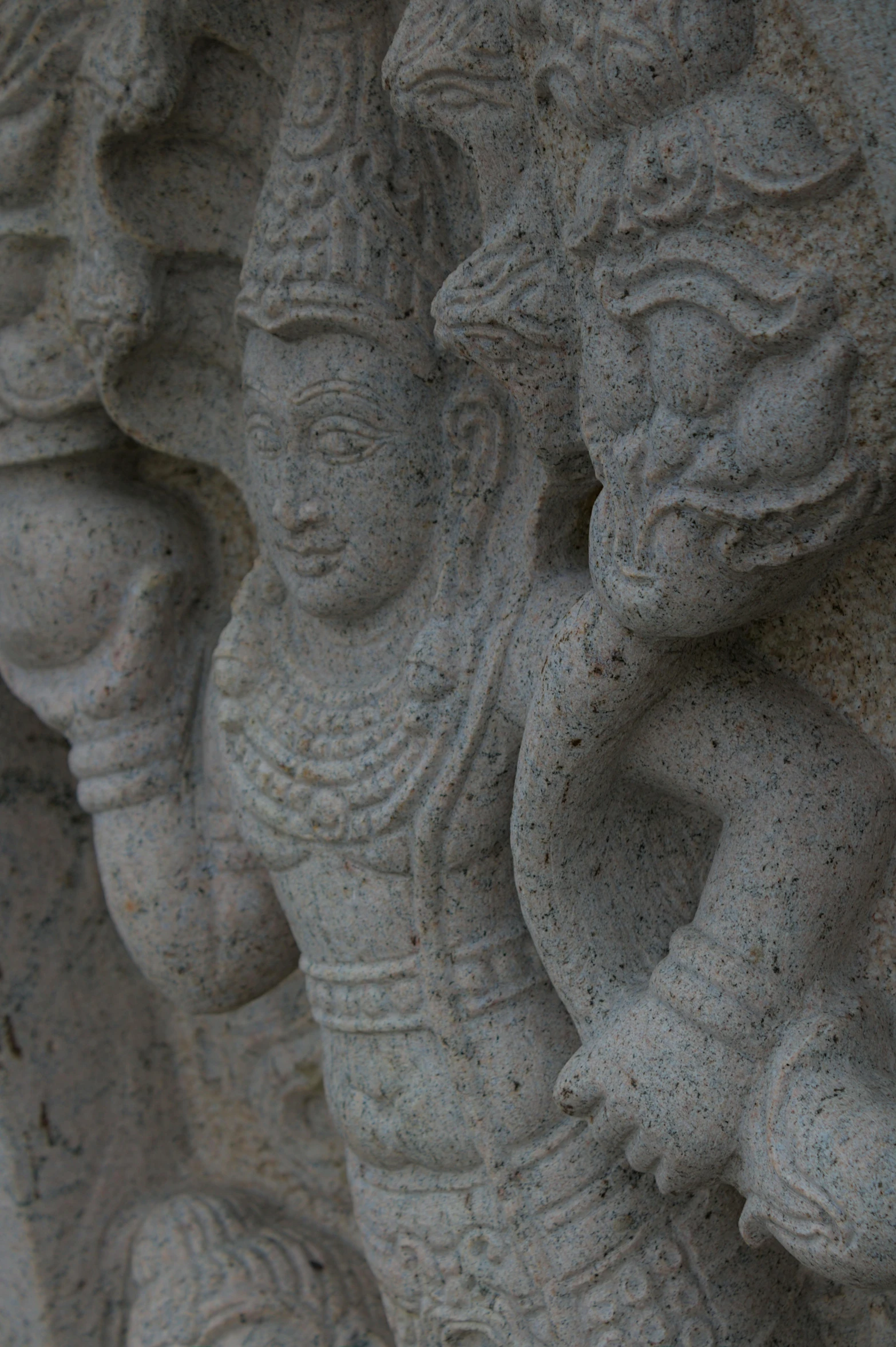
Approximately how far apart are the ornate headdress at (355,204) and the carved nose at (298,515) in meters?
0.15

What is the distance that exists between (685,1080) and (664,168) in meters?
0.67

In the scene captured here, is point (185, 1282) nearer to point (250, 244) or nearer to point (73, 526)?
point (73, 526)

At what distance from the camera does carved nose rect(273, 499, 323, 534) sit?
126 centimetres

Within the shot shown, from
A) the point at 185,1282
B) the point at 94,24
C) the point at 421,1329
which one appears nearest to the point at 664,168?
the point at 94,24

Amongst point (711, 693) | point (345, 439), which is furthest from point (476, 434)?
point (711, 693)

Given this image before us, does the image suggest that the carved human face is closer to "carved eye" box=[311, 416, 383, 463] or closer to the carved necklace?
"carved eye" box=[311, 416, 383, 463]

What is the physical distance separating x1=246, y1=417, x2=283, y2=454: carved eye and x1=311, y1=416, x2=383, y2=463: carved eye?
5 centimetres

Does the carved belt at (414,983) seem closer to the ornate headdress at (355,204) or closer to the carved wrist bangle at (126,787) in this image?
the carved wrist bangle at (126,787)

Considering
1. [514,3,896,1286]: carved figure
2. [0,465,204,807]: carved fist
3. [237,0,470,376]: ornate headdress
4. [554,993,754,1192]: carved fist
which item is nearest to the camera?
[514,3,896,1286]: carved figure

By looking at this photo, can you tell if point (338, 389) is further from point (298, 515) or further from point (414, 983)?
point (414, 983)

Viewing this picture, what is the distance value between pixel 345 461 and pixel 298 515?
68 millimetres

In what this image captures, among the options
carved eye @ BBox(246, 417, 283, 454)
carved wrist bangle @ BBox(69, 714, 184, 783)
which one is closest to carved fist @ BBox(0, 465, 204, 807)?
carved wrist bangle @ BBox(69, 714, 184, 783)

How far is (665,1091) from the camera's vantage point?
106 cm

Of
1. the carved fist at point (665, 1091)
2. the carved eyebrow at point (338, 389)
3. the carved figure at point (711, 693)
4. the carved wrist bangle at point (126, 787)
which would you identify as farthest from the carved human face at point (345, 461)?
the carved fist at point (665, 1091)
